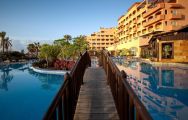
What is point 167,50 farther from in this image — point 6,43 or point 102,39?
point 102,39

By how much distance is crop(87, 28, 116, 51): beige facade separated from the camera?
123 m

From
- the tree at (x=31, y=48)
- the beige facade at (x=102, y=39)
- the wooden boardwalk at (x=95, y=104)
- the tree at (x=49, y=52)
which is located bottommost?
the wooden boardwalk at (x=95, y=104)

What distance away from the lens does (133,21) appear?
246 feet

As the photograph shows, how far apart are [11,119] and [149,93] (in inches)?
369

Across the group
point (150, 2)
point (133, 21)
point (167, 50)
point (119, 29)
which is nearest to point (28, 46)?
point (119, 29)

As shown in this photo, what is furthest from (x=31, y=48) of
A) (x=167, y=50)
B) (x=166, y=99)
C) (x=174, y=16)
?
(x=166, y=99)

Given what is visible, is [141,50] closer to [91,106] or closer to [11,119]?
[11,119]

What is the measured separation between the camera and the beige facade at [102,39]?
4835 inches

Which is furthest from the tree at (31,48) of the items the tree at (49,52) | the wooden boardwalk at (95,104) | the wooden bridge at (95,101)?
the wooden bridge at (95,101)

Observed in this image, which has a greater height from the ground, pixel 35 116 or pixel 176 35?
pixel 176 35

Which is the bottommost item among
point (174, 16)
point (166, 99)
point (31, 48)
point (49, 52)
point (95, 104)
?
point (166, 99)

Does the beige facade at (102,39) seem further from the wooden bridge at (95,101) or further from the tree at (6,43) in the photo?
the wooden bridge at (95,101)

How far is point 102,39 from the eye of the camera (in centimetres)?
12381

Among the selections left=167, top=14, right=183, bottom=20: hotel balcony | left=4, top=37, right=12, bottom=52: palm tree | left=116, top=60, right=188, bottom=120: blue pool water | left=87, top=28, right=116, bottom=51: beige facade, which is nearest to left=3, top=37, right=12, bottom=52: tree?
left=4, top=37, right=12, bottom=52: palm tree
